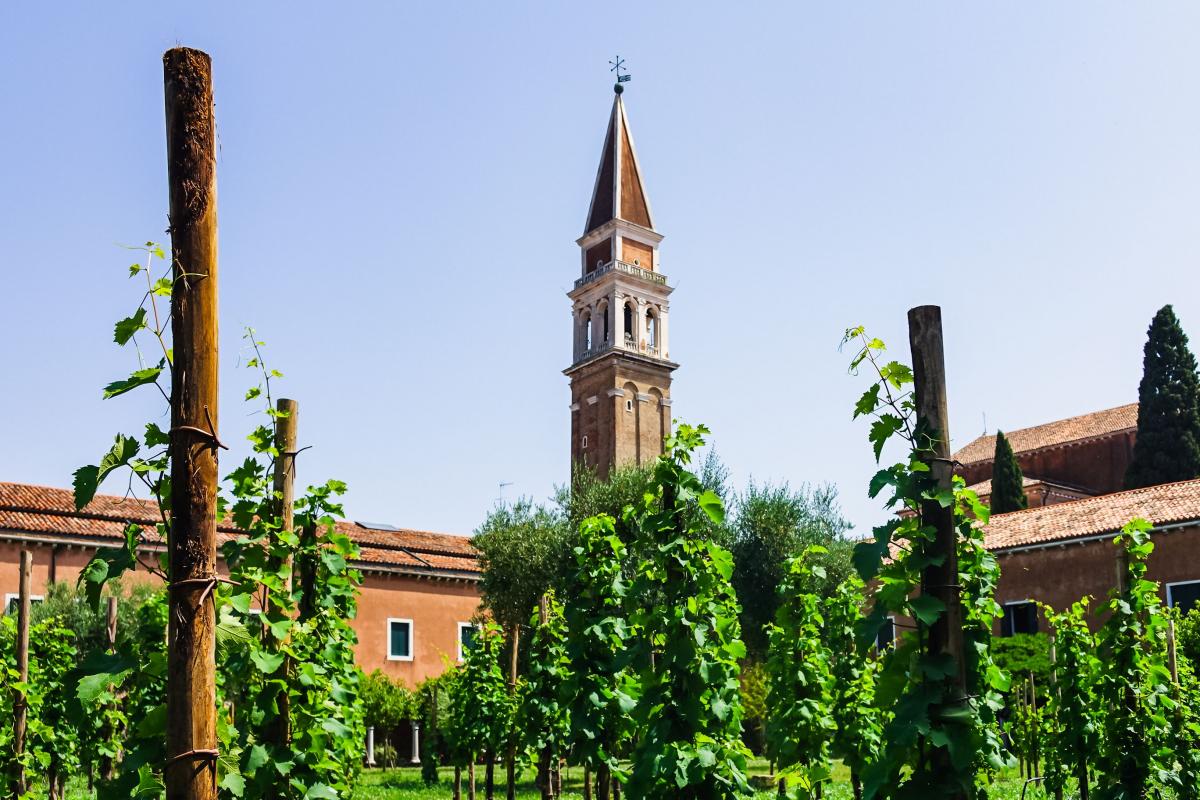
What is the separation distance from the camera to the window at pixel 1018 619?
25594mm

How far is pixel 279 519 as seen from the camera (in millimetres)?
6469

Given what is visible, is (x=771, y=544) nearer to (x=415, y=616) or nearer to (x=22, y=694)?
(x=415, y=616)

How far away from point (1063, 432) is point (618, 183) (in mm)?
21083

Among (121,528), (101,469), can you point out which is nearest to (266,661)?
(101,469)

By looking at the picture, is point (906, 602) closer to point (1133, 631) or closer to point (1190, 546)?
point (1133, 631)

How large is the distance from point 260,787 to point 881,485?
377 cm

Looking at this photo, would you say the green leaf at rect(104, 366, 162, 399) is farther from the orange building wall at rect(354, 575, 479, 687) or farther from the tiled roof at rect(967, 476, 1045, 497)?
the tiled roof at rect(967, 476, 1045, 497)

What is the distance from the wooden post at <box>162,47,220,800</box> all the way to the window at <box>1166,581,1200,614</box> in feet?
77.0

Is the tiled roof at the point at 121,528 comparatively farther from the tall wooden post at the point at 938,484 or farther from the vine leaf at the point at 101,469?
the tall wooden post at the point at 938,484

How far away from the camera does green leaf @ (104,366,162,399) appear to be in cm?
371

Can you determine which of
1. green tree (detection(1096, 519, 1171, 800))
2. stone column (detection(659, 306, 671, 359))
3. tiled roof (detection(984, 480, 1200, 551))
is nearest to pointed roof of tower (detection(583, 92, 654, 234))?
stone column (detection(659, 306, 671, 359))

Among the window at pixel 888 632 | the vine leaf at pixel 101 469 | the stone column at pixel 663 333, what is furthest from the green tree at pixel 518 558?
the vine leaf at pixel 101 469

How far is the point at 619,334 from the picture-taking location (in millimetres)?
45719

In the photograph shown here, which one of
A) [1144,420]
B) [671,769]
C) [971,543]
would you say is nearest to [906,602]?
[971,543]
